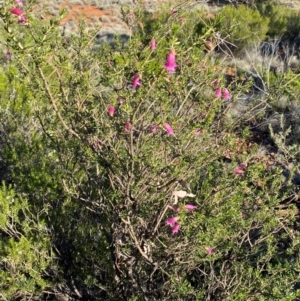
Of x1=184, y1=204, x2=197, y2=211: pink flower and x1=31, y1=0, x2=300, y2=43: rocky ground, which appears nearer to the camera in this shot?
x1=184, y1=204, x2=197, y2=211: pink flower

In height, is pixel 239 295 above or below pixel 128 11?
below

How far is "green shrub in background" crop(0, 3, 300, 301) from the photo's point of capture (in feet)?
7.06

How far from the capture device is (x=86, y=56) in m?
2.74

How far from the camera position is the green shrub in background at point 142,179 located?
2152 mm

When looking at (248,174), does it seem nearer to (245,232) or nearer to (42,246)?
(245,232)

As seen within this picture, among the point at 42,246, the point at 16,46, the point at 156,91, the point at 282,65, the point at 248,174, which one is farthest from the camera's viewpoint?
the point at 282,65

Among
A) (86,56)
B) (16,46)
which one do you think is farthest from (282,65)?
(16,46)

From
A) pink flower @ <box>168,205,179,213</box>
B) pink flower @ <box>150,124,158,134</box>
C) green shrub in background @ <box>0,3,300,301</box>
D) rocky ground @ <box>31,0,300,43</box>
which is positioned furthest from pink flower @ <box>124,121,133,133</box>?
rocky ground @ <box>31,0,300,43</box>

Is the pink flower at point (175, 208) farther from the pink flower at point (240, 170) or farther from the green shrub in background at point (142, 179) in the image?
the pink flower at point (240, 170)

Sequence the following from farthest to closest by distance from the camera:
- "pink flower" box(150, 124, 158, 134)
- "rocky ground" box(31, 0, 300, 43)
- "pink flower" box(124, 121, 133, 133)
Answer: "rocky ground" box(31, 0, 300, 43), "pink flower" box(150, 124, 158, 134), "pink flower" box(124, 121, 133, 133)

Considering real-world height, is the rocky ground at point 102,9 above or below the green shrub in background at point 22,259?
below

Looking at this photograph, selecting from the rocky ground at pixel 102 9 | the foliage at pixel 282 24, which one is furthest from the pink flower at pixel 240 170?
the rocky ground at pixel 102 9

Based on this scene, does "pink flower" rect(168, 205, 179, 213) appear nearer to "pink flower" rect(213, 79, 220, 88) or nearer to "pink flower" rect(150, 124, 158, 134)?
"pink flower" rect(150, 124, 158, 134)

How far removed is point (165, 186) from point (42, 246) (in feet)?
3.32
